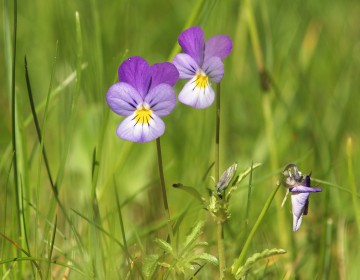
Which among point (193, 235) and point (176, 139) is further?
point (176, 139)

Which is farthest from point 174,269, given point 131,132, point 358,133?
point 358,133

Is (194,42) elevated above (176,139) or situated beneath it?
elevated above

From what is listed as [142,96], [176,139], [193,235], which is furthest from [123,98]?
[176,139]

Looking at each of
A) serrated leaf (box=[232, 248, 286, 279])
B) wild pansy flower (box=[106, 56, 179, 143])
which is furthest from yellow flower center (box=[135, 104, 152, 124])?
serrated leaf (box=[232, 248, 286, 279])

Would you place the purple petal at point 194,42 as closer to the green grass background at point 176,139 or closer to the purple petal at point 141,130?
the purple petal at point 141,130

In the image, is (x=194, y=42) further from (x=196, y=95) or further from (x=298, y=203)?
(x=298, y=203)

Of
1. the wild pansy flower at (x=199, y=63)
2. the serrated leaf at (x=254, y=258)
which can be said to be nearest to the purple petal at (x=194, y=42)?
the wild pansy flower at (x=199, y=63)

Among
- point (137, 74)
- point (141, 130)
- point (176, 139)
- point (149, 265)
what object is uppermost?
point (137, 74)
